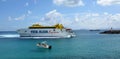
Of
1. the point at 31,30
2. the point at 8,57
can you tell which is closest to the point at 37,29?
the point at 31,30

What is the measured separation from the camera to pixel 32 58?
29.0 meters

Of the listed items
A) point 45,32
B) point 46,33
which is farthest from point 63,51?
point 45,32

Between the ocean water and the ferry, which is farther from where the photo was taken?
the ferry

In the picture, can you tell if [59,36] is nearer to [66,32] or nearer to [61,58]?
[66,32]

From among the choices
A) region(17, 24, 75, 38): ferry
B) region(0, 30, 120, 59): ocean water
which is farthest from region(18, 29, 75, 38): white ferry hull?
region(0, 30, 120, 59): ocean water

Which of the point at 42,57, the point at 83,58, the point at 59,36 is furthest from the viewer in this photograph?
the point at 59,36

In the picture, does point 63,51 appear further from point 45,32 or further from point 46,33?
point 45,32

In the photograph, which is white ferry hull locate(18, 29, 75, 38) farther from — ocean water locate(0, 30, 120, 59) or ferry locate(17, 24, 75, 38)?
ocean water locate(0, 30, 120, 59)

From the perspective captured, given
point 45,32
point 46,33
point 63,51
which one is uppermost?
point 45,32

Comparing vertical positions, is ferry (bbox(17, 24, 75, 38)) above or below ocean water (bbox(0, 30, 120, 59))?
above

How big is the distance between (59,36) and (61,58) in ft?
180

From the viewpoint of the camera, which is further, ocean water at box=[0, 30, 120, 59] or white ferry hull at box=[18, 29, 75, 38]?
white ferry hull at box=[18, 29, 75, 38]

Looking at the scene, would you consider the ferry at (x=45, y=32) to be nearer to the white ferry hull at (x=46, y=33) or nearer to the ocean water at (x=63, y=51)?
the white ferry hull at (x=46, y=33)

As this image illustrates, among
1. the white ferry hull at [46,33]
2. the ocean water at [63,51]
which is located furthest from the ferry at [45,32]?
the ocean water at [63,51]
